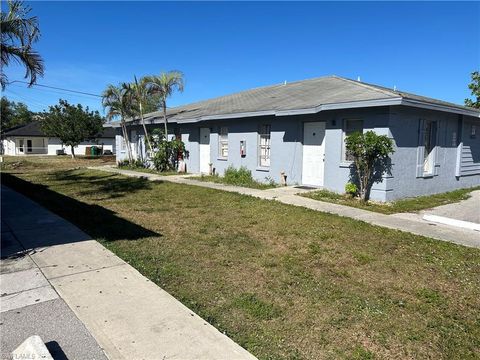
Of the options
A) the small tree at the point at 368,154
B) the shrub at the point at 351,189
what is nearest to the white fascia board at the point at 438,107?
the small tree at the point at 368,154

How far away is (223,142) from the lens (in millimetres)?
16312

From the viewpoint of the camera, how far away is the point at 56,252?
557 centimetres

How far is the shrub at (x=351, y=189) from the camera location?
1073 cm

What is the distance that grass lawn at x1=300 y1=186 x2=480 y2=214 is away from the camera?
9630 mm

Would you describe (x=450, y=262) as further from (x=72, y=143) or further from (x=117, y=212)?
(x=72, y=143)

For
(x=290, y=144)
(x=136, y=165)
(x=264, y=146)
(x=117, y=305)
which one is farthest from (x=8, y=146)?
(x=117, y=305)

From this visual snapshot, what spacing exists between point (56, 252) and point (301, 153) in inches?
351

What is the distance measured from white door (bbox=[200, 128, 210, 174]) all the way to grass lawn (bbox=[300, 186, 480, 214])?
23.3 feet

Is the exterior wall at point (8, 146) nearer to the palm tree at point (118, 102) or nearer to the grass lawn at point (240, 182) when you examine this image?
the palm tree at point (118, 102)

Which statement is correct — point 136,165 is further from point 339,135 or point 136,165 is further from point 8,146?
point 8,146

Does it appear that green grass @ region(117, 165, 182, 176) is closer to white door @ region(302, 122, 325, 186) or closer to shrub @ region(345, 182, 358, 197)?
white door @ region(302, 122, 325, 186)

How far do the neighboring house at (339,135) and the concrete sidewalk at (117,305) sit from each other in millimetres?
7778

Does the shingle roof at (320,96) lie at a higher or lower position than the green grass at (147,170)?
higher

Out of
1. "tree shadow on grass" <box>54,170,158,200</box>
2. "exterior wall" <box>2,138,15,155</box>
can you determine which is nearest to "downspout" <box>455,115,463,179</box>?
"tree shadow on grass" <box>54,170,158,200</box>
